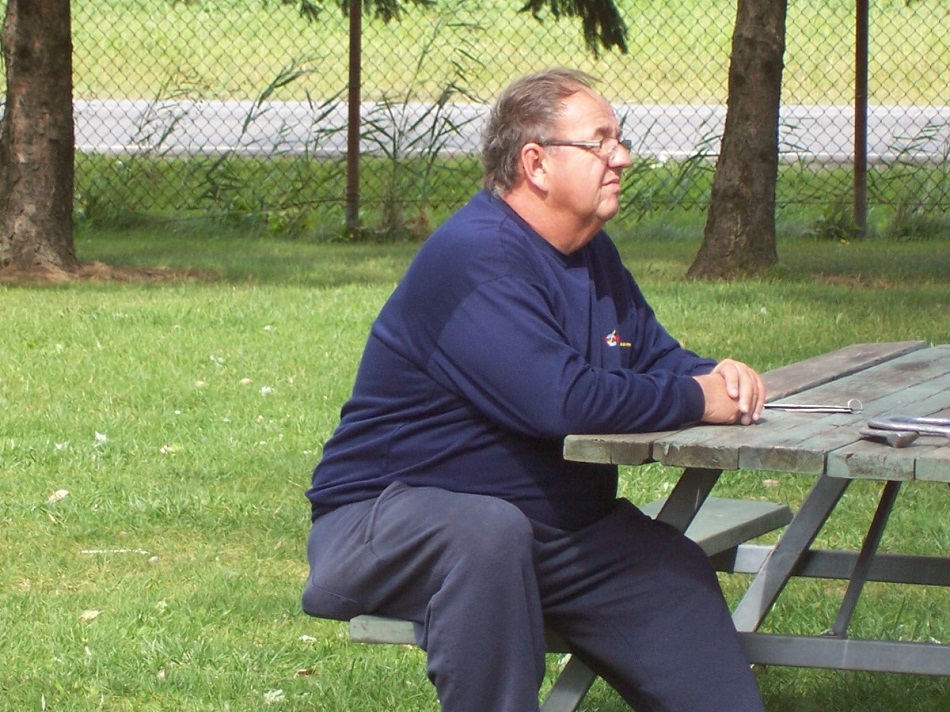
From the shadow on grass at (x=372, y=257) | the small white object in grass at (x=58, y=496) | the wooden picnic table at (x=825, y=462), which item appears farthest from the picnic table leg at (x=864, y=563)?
the shadow on grass at (x=372, y=257)

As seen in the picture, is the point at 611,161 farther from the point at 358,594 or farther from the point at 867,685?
the point at 867,685

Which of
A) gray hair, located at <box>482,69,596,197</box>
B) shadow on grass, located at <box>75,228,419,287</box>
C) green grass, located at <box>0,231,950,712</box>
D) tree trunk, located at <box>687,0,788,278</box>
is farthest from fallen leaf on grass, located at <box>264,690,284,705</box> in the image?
tree trunk, located at <box>687,0,788,278</box>

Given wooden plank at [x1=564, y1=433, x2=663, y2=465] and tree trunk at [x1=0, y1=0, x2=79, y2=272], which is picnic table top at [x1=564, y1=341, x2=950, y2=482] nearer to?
wooden plank at [x1=564, y1=433, x2=663, y2=465]

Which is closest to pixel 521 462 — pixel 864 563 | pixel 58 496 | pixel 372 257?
pixel 864 563

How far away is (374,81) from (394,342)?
20657mm

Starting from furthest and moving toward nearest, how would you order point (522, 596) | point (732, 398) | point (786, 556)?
point (786, 556) → point (732, 398) → point (522, 596)

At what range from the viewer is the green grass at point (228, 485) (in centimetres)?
356

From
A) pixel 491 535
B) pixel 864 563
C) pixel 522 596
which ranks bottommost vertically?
pixel 864 563

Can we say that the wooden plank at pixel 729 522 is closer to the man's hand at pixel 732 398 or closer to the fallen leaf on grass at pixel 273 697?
the man's hand at pixel 732 398

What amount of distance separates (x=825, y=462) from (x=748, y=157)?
690 centimetres

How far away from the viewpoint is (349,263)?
32.7 ft

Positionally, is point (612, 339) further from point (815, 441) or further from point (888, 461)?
point (888, 461)

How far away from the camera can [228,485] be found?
501 cm

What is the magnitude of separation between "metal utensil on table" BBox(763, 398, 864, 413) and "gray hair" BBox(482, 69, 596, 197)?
0.67 metres
